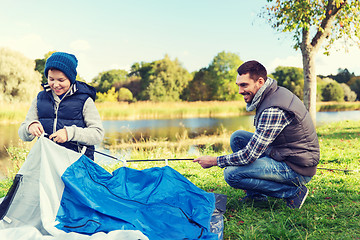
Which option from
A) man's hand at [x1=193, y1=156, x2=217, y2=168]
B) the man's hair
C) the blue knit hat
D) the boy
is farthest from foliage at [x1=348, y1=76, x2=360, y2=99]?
the blue knit hat

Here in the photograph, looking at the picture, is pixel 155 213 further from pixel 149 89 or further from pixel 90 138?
pixel 149 89

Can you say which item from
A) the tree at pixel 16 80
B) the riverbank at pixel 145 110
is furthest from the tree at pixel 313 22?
the tree at pixel 16 80

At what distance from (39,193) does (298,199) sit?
2.18 meters

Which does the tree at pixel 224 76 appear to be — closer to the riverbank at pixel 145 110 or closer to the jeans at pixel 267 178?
the riverbank at pixel 145 110

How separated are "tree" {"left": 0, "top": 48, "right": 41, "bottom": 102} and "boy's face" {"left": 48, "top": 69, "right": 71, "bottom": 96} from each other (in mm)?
19810

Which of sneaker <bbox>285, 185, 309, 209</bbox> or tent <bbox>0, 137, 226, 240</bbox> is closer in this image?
tent <bbox>0, 137, 226, 240</bbox>

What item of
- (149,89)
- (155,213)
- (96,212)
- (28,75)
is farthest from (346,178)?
(149,89)

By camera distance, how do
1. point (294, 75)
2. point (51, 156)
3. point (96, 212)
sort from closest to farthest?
point (96, 212), point (51, 156), point (294, 75)

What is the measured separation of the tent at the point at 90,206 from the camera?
1975 millimetres

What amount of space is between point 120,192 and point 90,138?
22.1 inches

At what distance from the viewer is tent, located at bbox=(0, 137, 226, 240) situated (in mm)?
1975

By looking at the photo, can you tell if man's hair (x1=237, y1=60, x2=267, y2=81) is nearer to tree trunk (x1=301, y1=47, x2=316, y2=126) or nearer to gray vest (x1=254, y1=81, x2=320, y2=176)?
gray vest (x1=254, y1=81, x2=320, y2=176)

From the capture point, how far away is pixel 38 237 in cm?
189

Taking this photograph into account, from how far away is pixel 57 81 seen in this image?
250 centimetres
